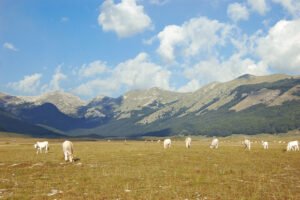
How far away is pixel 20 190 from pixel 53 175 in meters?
7.68

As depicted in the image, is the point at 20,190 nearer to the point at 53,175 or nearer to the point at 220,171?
the point at 53,175

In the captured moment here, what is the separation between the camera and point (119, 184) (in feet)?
73.3

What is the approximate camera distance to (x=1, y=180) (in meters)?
24.2

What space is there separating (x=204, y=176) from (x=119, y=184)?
971 centimetres

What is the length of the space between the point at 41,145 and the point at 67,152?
80.1 ft

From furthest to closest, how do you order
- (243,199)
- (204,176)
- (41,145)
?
1. (41,145)
2. (204,176)
3. (243,199)

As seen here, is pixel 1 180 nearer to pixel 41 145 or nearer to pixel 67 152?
pixel 67 152

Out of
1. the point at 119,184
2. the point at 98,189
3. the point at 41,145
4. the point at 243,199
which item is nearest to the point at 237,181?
the point at 243,199

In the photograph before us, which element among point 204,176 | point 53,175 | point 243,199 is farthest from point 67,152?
point 243,199

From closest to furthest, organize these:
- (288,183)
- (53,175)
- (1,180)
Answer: (288,183) < (1,180) < (53,175)

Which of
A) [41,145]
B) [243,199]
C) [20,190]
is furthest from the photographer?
[41,145]

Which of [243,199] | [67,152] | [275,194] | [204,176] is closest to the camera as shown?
[243,199]

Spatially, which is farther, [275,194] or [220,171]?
[220,171]

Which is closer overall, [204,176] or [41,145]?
[204,176]
